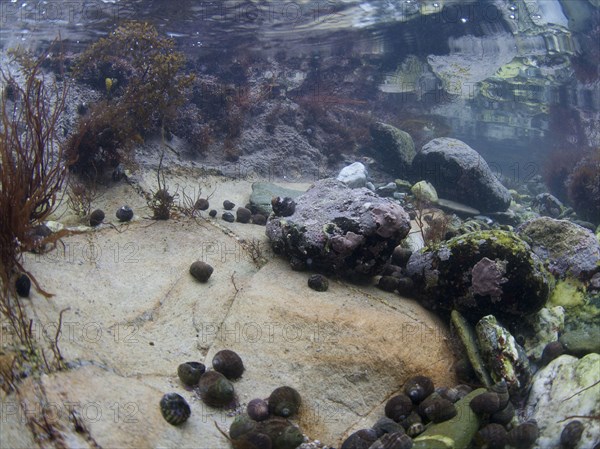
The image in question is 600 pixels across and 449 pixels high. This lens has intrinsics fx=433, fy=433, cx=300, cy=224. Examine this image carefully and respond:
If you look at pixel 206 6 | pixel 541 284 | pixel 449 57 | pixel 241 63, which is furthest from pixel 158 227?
pixel 449 57

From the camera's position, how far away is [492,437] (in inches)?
150

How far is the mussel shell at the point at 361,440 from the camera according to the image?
144 inches

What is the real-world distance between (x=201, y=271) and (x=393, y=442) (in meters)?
3.07

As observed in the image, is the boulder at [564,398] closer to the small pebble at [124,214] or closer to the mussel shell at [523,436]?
the mussel shell at [523,436]

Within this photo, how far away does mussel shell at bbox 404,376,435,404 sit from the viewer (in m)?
4.26

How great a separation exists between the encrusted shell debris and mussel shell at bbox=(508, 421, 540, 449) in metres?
4.59

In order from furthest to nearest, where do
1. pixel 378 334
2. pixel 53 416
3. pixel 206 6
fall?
pixel 206 6 < pixel 378 334 < pixel 53 416

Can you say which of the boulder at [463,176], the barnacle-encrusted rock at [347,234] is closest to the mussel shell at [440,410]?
the barnacle-encrusted rock at [347,234]

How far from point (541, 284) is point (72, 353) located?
16.4 ft

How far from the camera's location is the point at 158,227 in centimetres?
660

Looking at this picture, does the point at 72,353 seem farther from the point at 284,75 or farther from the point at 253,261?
the point at 284,75

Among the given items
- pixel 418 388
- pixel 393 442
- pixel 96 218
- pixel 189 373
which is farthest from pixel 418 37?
pixel 393 442

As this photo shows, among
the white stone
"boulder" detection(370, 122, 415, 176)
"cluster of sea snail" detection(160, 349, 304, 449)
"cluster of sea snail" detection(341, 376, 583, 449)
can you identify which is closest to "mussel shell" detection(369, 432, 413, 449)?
"cluster of sea snail" detection(341, 376, 583, 449)

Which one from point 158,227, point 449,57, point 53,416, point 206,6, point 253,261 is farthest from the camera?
point 449,57
